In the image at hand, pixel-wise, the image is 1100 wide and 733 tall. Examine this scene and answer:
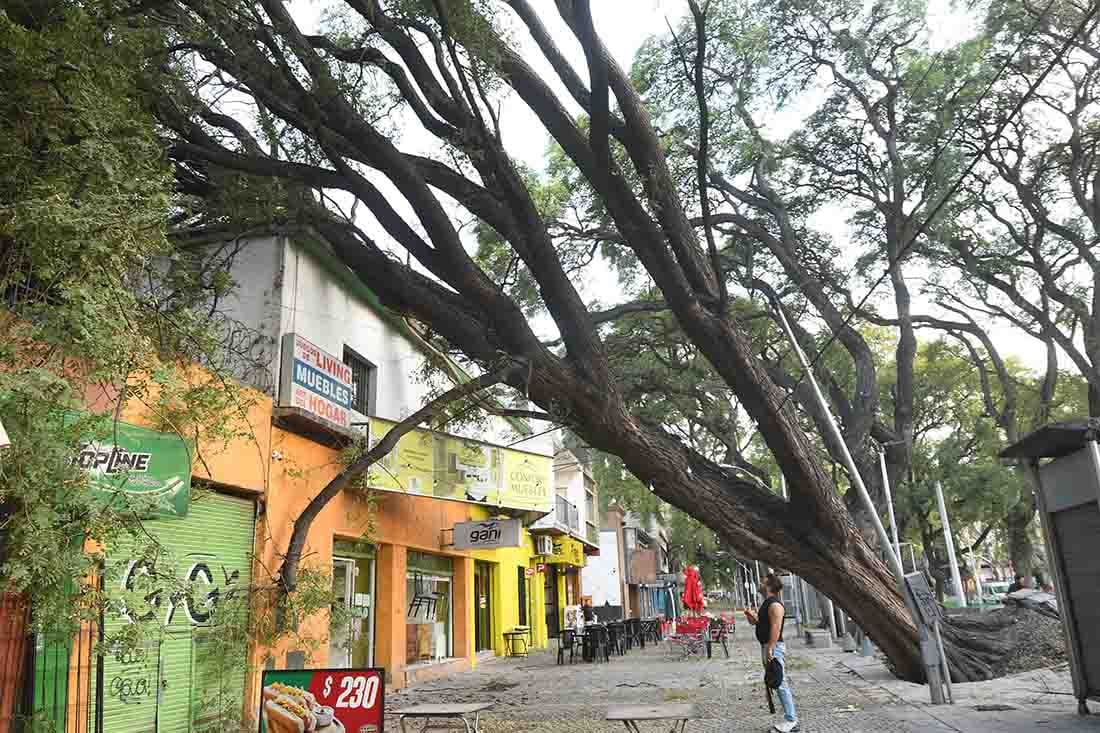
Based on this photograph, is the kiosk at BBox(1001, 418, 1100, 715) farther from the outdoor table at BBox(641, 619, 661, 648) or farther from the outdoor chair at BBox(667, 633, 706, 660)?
the outdoor table at BBox(641, 619, 661, 648)

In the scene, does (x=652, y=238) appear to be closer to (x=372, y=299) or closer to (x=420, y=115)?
(x=420, y=115)

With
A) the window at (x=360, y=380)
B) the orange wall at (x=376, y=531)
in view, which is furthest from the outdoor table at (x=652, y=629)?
the window at (x=360, y=380)

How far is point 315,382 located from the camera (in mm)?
11977

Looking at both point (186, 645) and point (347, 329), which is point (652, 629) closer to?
point (347, 329)

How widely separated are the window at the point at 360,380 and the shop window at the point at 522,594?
10548 mm

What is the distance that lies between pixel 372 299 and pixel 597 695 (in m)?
8.05

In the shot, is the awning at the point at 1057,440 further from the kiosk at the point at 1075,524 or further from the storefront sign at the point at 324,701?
the storefront sign at the point at 324,701

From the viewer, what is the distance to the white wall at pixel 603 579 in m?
40.0

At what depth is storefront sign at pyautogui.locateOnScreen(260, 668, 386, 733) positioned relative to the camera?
6.10 m

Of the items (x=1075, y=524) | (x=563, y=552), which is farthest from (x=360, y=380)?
(x=563, y=552)

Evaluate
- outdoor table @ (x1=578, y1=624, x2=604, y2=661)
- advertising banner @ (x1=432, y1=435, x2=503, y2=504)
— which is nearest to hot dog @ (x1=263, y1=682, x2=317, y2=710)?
advertising banner @ (x1=432, y1=435, x2=503, y2=504)

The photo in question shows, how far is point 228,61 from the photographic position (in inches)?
339

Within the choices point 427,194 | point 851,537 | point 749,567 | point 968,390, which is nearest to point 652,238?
point 427,194

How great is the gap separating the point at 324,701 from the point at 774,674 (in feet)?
16.6
